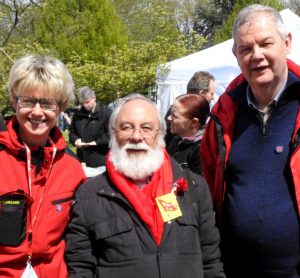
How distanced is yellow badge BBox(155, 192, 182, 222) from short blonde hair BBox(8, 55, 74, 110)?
706 mm

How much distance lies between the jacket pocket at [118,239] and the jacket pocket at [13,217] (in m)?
0.34

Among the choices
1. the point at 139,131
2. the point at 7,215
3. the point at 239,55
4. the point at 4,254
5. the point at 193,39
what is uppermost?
the point at 193,39

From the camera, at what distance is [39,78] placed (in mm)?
2303

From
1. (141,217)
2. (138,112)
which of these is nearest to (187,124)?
(138,112)

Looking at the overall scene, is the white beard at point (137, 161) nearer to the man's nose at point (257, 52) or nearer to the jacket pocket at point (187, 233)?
the jacket pocket at point (187, 233)

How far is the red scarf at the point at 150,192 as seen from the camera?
2.27m

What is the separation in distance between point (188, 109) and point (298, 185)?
4.90 ft

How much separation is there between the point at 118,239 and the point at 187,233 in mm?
341

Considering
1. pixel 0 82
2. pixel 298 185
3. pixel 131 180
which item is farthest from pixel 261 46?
pixel 0 82

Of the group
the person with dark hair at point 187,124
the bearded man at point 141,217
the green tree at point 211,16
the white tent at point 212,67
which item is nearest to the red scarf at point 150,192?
the bearded man at point 141,217

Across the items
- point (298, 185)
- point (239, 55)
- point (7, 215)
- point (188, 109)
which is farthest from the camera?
point (188, 109)

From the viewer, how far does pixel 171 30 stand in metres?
23.1

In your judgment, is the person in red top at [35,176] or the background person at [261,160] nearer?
the person in red top at [35,176]

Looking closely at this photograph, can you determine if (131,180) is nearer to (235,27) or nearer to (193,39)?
(235,27)
